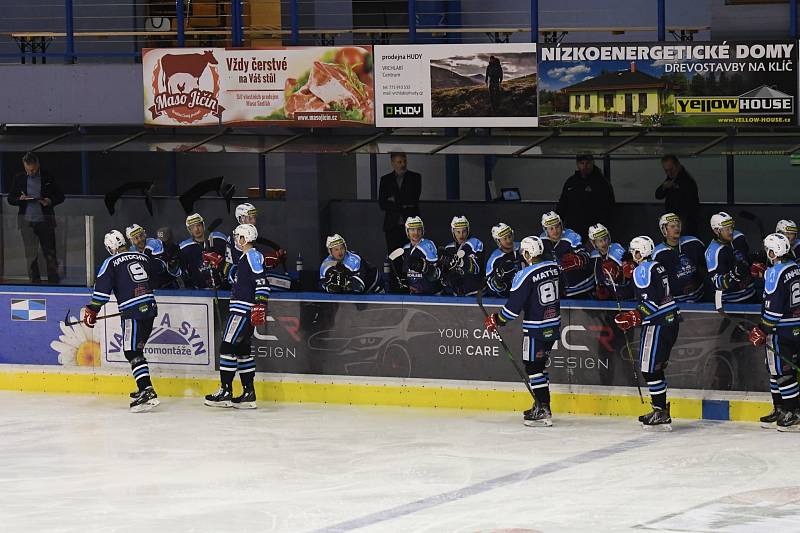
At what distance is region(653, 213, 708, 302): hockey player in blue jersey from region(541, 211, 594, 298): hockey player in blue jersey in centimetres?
81

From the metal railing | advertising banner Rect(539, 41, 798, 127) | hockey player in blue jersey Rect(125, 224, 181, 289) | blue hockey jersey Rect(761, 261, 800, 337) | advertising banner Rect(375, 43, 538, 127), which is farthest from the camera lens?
the metal railing

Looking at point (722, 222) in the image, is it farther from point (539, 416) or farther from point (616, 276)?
point (539, 416)

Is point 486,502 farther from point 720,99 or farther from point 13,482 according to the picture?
point 720,99

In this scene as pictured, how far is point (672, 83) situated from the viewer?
14977 mm

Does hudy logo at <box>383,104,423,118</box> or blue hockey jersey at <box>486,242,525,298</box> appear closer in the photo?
blue hockey jersey at <box>486,242,525,298</box>

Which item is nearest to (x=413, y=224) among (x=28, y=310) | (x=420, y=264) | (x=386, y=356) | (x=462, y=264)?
(x=420, y=264)

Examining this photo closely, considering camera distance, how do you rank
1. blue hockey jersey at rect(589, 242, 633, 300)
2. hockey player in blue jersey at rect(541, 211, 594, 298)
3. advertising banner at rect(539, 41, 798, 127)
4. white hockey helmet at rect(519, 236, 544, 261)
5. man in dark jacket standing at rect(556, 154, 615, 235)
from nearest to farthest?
white hockey helmet at rect(519, 236, 544, 261) → blue hockey jersey at rect(589, 242, 633, 300) → hockey player in blue jersey at rect(541, 211, 594, 298) → advertising banner at rect(539, 41, 798, 127) → man in dark jacket standing at rect(556, 154, 615, 235)

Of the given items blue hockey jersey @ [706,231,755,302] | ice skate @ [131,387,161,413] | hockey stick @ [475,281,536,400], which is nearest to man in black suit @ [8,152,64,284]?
ice skate @ [131,387,161,413]

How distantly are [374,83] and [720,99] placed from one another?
3278mm

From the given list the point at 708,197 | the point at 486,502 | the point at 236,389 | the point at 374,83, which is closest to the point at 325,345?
the point at 236,389

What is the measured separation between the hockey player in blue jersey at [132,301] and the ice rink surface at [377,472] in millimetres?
288

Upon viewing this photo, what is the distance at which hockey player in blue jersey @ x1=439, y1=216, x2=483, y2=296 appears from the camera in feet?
49.0

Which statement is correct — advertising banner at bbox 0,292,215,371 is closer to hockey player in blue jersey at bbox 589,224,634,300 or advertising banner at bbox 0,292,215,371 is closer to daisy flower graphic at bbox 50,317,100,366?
daisy flower graphic at bbox 50,317,100,366

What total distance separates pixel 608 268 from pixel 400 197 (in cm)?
311
